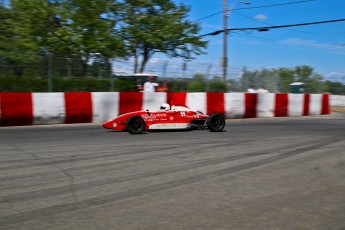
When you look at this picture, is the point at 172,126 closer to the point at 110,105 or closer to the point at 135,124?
the point at 135,124

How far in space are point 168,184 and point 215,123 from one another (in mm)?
6016

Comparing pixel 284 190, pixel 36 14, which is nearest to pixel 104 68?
pixel 36 14

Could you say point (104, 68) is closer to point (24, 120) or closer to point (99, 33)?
point (24, 120)

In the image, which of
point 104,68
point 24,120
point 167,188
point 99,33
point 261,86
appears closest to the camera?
point 167,188

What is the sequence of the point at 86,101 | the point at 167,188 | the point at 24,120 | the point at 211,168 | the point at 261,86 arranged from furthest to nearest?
1. the point at 261,86
2. the point at 86,101
3. the point at 24,120
4. the point at 211,168
5. the point at 167,188

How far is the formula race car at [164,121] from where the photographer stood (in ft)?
31.7

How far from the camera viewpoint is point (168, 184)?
4.73 metres

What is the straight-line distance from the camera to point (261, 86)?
1902cm

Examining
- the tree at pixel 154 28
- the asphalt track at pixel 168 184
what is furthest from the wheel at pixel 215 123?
the tree at pixel 154 28

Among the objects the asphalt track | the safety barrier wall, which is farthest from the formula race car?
the safety barrier wall

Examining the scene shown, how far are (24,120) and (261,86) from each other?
11531 millimetres

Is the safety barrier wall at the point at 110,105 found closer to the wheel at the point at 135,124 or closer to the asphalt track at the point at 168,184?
the asphalt track at the point at 168,184

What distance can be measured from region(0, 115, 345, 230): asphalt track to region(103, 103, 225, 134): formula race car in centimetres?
116

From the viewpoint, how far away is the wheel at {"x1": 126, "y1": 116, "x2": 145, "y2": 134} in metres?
9.52
